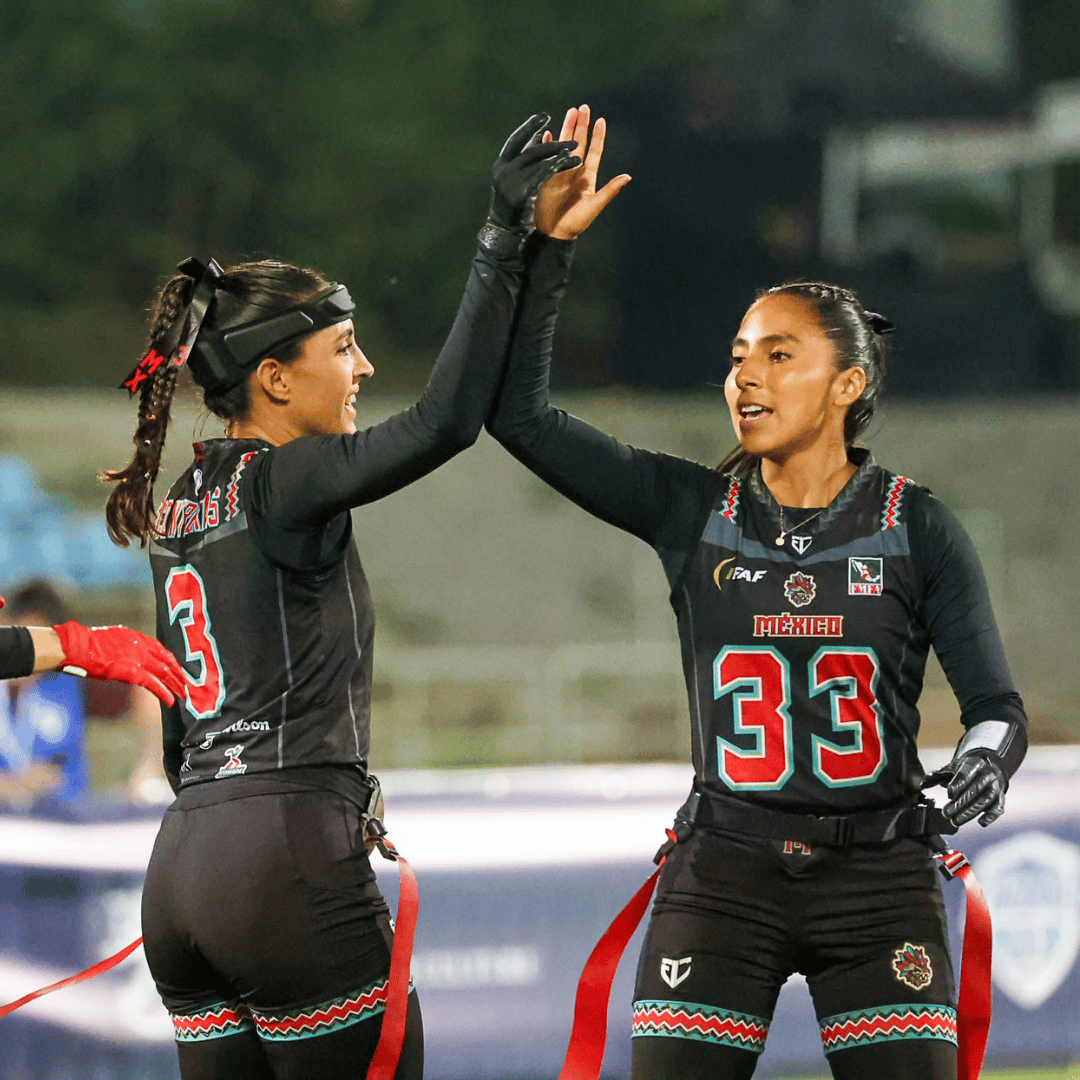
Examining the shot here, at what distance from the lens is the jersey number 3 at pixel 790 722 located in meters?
2.76

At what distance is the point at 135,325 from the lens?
13086 millimetres

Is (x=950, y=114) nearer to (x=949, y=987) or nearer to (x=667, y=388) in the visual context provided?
(x=667, y=388)

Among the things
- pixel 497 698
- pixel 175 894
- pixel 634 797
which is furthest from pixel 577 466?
pixel 497 698

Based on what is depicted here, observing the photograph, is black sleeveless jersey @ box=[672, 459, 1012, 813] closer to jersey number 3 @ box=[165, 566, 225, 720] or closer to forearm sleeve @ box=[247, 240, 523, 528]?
forearm sleeve @ box=[247, 240, 523, 528]

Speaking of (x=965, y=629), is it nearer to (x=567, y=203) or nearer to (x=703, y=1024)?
(x=703, y=1024)

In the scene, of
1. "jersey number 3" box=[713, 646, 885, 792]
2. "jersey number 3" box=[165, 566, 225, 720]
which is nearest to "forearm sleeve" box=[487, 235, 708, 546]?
"jersey number 3" box=[713, 646, 885, 792]

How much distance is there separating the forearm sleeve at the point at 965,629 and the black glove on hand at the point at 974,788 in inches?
3.8

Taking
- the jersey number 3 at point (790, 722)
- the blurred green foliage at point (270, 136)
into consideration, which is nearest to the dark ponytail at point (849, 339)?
the jersey number 3 at point (790, 722)

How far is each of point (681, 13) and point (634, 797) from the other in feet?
33.6

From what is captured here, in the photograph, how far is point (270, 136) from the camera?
1338 cm

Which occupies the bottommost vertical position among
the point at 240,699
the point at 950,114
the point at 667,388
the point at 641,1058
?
the point at 641,1058

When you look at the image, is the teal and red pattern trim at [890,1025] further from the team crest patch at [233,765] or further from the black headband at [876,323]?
the black headband at [876,323]

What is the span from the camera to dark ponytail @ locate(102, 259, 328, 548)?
9.07 ft

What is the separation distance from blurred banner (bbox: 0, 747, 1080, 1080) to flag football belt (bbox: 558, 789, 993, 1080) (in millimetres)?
1653
